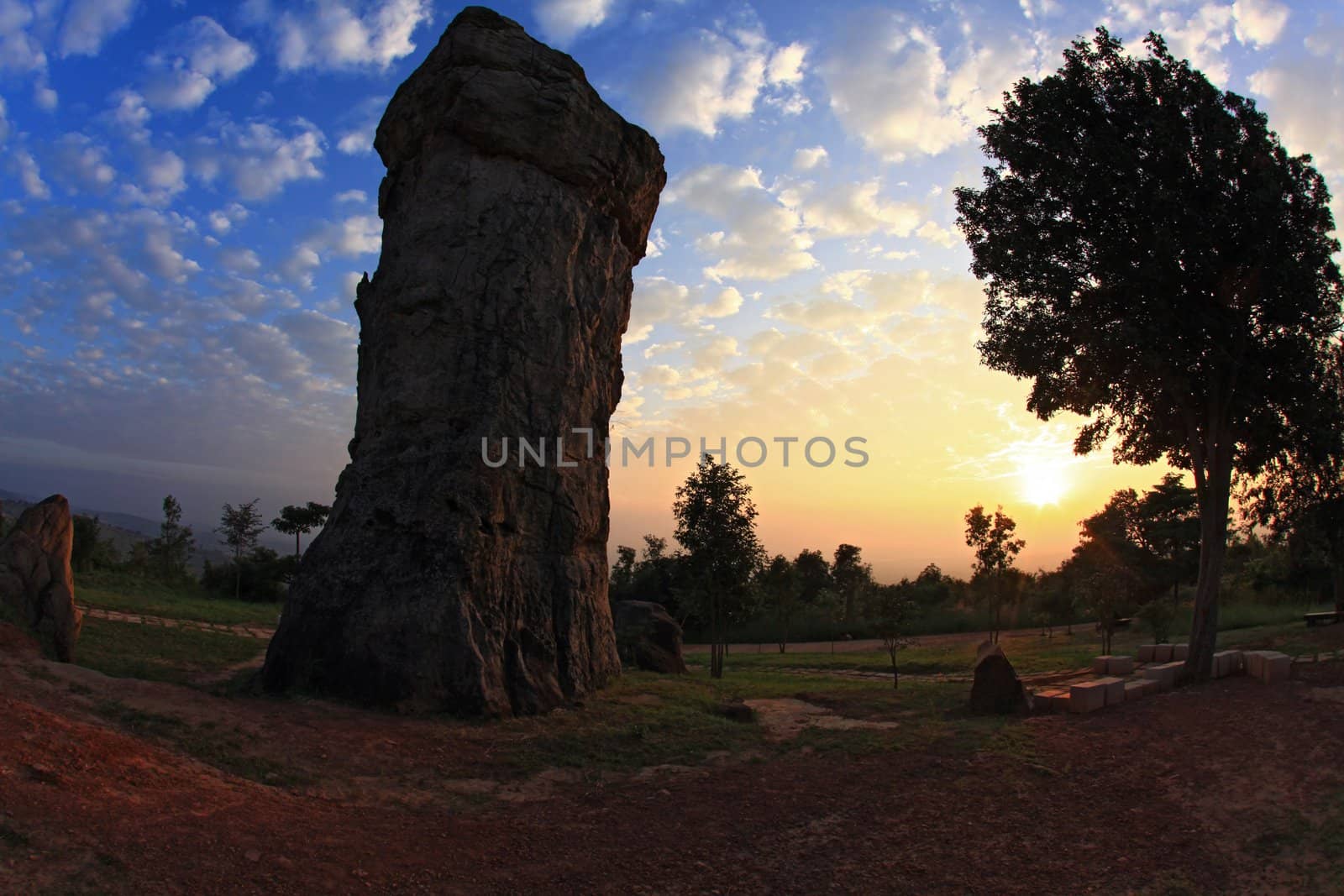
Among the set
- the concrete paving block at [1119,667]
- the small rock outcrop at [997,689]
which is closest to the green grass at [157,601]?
the small rock outcrop at [997,689]

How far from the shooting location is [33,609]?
37.0ft

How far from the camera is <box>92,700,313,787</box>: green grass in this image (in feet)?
27.5

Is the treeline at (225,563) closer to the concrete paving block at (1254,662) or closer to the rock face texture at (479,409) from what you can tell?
the rock face texture at (479,409)

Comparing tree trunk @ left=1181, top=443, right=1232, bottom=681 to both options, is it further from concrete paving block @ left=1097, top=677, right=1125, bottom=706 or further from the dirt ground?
the dirt ground

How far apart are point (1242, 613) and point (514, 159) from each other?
32.5 metres

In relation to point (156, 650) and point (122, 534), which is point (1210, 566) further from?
point (122, 534)

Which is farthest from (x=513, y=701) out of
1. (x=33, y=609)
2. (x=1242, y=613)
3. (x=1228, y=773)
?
(x=1242, y=613)

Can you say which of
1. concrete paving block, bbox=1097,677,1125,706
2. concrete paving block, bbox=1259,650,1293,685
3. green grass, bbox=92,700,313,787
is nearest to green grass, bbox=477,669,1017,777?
concrete paving block, bbox=1097,677,1125,706

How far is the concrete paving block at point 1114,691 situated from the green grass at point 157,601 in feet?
74.2

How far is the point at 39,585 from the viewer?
37.4ft

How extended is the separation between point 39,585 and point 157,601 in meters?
16.5

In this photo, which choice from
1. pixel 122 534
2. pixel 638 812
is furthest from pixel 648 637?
pixel 122 534

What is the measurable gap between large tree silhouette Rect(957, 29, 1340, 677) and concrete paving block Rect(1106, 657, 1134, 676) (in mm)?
1157

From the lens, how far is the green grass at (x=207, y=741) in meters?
8.37
